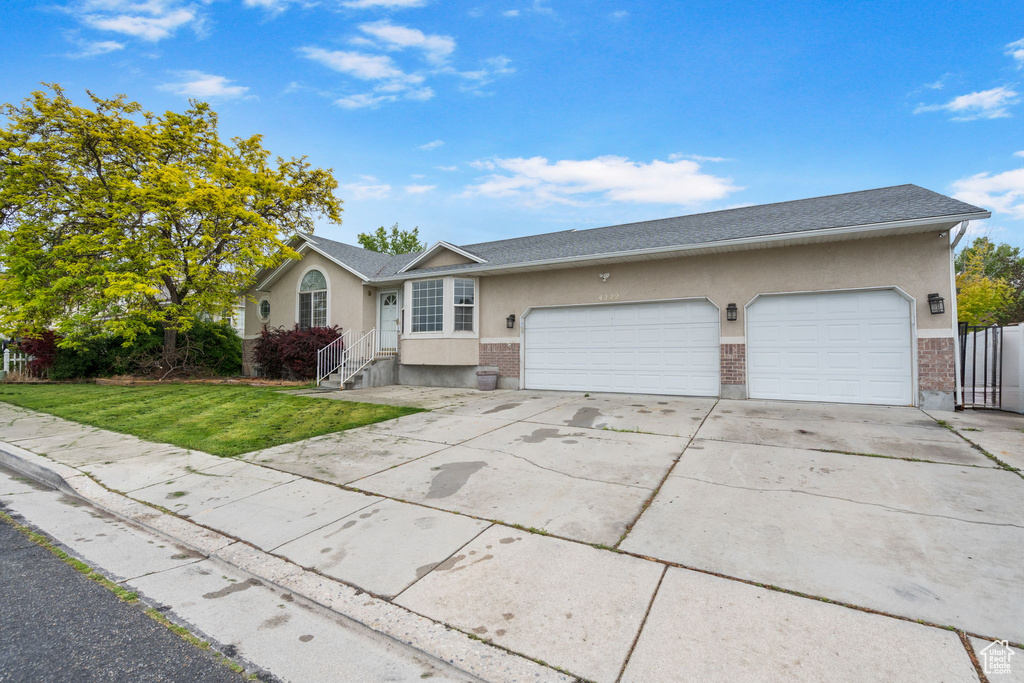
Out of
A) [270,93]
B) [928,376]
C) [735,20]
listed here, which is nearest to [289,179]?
[270,93]

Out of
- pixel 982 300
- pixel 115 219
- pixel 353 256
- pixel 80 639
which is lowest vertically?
pixel 80 639

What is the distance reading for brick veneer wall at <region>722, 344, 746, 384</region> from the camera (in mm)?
9859

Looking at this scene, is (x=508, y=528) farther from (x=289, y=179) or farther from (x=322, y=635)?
(x=289, y=179)

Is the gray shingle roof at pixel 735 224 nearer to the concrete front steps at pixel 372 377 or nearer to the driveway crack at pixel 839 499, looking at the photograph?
the concrete front steps at pixel 372 377

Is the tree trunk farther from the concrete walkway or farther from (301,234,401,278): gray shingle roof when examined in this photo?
the concrete walkway

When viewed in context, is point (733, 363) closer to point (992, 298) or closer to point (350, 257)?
point (350, 257)

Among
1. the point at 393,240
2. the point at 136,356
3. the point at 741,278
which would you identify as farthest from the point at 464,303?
the point at 393,240

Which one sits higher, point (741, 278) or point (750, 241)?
point (750, 241)

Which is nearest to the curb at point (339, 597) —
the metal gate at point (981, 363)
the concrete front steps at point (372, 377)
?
the concrete front steps at point (372, 377)

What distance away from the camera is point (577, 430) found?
6973 mm

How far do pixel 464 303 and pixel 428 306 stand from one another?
1259 millimetres

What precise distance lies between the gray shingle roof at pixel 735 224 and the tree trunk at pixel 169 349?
6.99 meters

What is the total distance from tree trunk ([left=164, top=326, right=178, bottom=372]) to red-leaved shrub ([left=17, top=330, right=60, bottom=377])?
10.5 feet

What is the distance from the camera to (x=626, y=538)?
10.8ft
